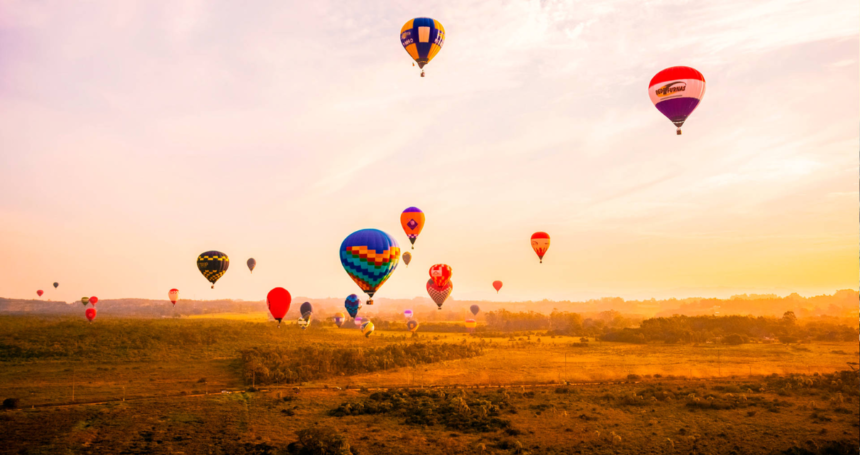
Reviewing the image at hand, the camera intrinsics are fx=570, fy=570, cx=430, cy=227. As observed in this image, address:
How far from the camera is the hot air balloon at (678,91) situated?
4266cm

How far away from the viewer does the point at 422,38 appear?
47.9 m

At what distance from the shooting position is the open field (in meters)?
33.7

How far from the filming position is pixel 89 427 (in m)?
36.3

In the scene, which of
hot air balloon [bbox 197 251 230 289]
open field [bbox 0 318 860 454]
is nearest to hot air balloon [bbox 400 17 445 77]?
open field [bbox 0 318 860 454]

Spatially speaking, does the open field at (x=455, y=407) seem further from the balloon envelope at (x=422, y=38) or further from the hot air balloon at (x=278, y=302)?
the balloon envelope at (x=422, y=38)

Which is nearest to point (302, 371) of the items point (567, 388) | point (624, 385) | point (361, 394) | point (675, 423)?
point (361, 394)

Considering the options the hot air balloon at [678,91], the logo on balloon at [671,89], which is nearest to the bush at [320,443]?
the hot air balloon at [678,91]

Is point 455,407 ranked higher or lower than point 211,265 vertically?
lower

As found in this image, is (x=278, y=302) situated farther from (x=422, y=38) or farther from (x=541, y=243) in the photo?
(x=422, y=38)

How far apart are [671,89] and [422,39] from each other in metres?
20.2

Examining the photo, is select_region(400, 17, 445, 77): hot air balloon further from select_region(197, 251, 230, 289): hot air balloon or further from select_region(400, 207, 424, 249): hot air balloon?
select_region(197, 251, 230, 289): hot air balloon

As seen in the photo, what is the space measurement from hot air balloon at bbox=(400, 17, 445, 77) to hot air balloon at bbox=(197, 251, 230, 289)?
36103 mm

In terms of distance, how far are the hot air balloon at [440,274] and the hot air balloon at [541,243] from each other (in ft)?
38.9

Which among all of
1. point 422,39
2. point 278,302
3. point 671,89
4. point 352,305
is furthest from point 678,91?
point 352,305
